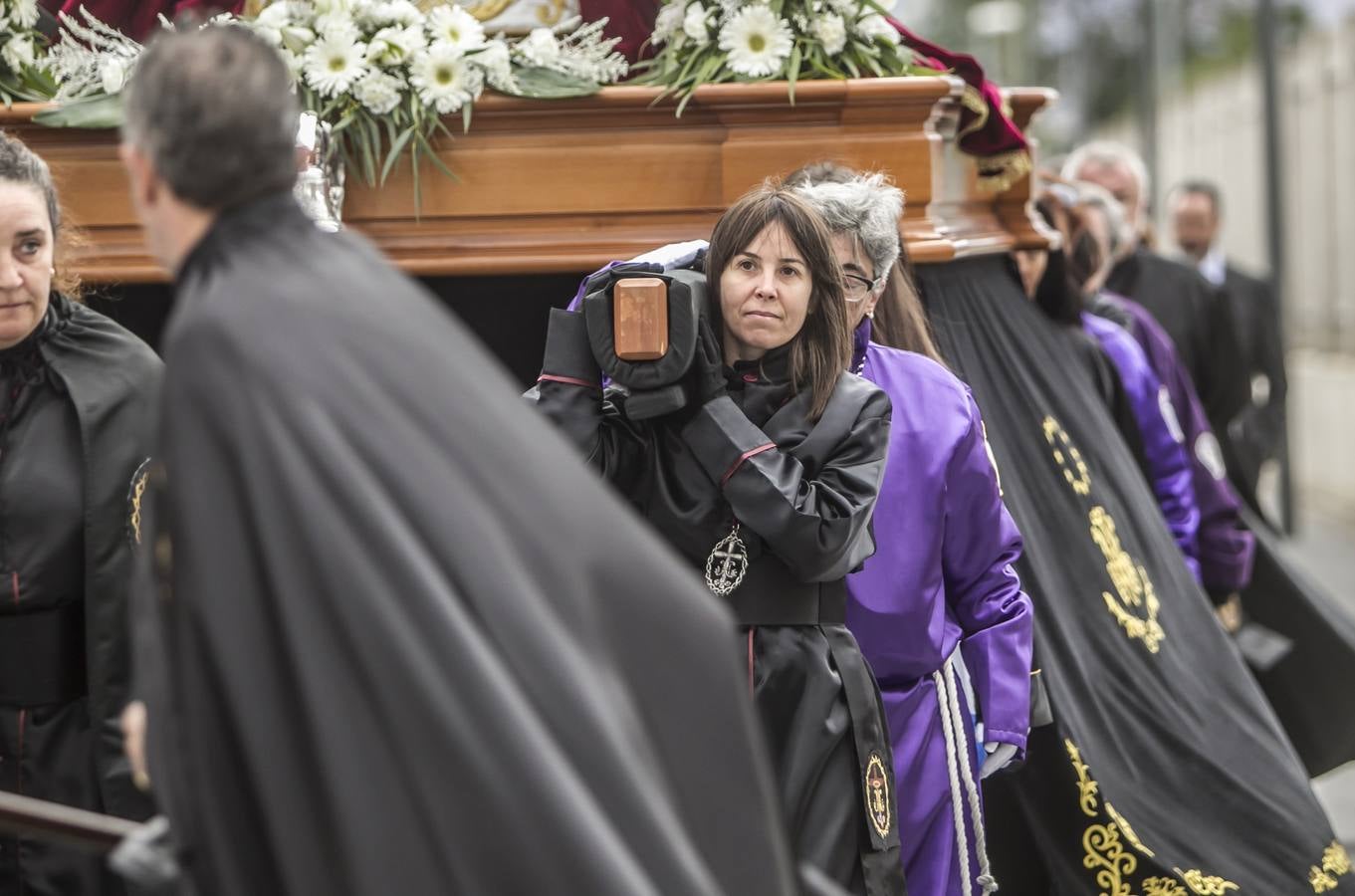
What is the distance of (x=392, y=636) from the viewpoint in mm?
2199

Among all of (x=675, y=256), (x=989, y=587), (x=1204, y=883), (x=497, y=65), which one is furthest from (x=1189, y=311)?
(x=675, y=256)

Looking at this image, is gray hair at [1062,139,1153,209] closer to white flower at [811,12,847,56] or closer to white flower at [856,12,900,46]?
white flower at [856,12,900,46]

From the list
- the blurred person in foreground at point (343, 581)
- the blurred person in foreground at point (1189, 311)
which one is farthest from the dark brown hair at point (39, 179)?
the blurred person in foreground at point (1189, 311)

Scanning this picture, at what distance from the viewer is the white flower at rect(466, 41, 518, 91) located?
4.79 m

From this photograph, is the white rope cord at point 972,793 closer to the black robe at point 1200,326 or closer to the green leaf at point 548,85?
the green leaf at point 548,85

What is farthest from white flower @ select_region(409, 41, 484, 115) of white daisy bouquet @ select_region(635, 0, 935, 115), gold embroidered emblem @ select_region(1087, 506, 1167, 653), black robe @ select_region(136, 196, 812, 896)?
black robe @ select_region(136, 196, 812, 896)


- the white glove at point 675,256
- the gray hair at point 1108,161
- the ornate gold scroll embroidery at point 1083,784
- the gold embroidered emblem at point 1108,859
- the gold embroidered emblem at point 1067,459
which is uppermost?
the white glove at point 675,256

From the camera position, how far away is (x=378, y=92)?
187 inches

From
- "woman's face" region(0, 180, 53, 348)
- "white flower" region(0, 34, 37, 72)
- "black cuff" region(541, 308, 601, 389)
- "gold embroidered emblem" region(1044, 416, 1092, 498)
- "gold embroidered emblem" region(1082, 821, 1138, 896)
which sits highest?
"white flower" region(0, 34, 37, 72)

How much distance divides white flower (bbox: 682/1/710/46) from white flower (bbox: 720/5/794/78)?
0.04m

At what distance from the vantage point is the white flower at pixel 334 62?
4738 millimetres

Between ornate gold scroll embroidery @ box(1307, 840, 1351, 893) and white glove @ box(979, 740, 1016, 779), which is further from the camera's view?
ornate gold scroll embroidery @ box(1307, 840, 1351, 893)

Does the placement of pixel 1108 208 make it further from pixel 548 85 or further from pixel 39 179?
pixel 39 179

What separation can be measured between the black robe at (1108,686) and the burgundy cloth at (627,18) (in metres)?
0.96
